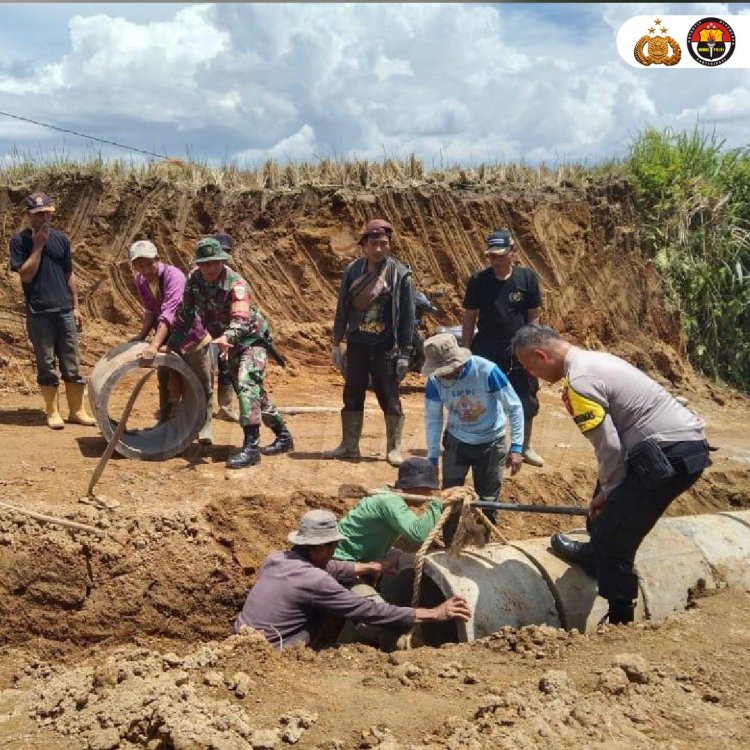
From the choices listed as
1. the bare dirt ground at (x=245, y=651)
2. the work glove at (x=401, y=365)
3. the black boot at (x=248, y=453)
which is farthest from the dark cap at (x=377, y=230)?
the bare dirt ground at (x=245, y=651)

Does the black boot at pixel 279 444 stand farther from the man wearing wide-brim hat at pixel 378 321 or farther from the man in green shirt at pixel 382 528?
the man in green shirt at pixel 382 528

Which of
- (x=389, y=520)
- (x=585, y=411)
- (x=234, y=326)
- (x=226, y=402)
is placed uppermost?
(x=234, y=326)

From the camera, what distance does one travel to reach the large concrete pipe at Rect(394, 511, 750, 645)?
525cm

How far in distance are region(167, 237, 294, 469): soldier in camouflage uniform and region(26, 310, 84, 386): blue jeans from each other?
4.14ft

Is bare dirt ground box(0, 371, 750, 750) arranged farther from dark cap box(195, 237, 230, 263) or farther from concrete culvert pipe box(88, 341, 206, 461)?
dark cap box(195, 237, 230, 263)

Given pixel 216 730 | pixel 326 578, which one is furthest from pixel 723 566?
pixel 216 730

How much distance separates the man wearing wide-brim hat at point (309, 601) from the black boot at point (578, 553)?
0.80 m

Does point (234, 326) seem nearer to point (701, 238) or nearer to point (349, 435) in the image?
point (349, 435)

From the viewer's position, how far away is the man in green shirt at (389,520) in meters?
5.41

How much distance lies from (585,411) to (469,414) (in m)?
1.53

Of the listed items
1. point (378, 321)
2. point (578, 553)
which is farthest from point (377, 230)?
point (578, 553)

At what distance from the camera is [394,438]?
760cm

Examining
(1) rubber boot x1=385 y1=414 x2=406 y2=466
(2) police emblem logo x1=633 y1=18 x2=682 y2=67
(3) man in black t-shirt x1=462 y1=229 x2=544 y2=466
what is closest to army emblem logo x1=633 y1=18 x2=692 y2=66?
(2) police emblem logo x1=633 y1=18 x2=682 y2=67

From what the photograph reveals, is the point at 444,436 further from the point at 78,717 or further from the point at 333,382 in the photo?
the point at 333,382
